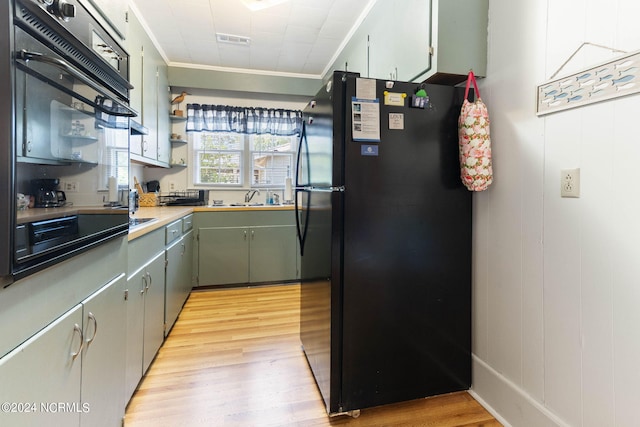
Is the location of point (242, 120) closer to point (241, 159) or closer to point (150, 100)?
point (241, 159)

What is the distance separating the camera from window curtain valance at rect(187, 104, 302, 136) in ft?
12.8

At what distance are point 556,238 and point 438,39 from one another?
1097 millimetres

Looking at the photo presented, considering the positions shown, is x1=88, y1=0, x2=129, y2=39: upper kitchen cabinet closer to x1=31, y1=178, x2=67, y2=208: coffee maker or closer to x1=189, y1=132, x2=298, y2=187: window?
x1=31, y1=178, x2=67, y2=208: coffee maker

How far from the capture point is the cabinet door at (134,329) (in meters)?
1.52

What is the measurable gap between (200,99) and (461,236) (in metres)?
3.66

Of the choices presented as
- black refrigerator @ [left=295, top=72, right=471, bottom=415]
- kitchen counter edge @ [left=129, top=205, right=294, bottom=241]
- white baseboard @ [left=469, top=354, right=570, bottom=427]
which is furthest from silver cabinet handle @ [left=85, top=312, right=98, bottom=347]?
white baseboard @ [left=469, top=354, right=570, bottom=427]

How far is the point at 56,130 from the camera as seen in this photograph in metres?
0.85

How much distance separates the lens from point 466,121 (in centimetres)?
156

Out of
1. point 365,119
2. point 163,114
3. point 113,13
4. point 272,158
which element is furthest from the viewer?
point 272,158

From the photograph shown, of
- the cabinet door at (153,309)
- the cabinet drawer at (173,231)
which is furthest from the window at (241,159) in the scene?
the cabinet door at (153,309)

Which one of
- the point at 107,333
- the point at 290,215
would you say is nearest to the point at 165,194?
the point at 290,215

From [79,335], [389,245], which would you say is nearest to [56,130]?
[79,335]

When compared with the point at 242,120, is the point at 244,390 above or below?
below

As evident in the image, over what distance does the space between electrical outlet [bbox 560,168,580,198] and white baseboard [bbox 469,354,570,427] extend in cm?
94
